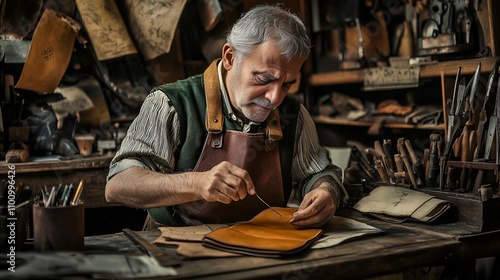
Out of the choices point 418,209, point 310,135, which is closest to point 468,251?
point 418,209

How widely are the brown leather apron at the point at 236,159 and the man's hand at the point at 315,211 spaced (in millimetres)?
322

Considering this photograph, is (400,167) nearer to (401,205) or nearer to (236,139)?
(401,205)

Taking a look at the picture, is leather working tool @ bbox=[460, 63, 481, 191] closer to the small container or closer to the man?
the man

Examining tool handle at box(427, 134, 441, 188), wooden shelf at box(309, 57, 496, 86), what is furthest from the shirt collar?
wooden shelf at box(309, 57, 496, 86)

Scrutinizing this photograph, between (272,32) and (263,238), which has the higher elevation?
(272,32)

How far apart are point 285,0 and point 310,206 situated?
2.82 metres

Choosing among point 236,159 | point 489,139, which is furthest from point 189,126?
point 489,139

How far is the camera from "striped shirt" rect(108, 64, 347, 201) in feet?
6.86

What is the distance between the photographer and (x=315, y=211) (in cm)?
195

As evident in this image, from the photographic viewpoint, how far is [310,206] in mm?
1938

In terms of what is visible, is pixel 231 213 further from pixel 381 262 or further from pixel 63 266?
pixel 63 266

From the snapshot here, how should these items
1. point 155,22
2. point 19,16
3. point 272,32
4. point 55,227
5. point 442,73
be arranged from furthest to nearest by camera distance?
point 155,22 → point 19,16 → point 442,73 → point 272,32 → point 55,227

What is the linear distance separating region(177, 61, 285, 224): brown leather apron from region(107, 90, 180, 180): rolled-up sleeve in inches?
5.7

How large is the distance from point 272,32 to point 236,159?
0.58 metres
